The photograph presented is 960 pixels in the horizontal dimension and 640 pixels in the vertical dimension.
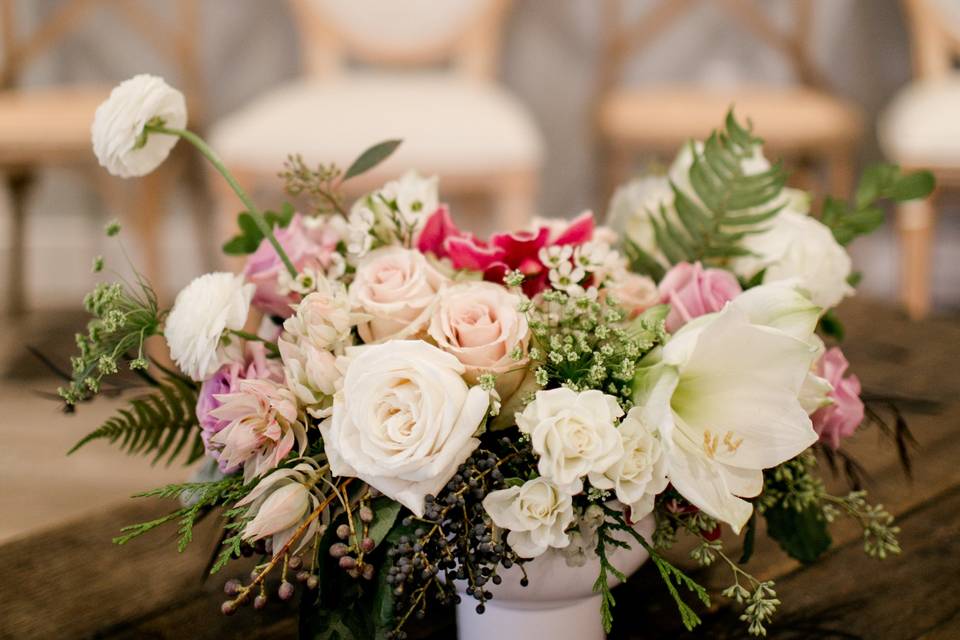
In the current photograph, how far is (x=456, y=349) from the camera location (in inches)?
22.4

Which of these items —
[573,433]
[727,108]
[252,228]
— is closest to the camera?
[573,433]

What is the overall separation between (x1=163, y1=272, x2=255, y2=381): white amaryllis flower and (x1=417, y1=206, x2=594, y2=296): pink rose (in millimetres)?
131

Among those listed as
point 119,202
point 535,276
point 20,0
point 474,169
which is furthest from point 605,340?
point 20,0

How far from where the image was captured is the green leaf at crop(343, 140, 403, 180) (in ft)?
2.23

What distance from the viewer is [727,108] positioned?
72.1 inches

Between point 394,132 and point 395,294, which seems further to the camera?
point 394,132

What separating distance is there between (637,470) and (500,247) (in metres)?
0.19

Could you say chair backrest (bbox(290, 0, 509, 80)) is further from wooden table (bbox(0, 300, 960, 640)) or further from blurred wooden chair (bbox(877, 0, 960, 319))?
wooden table (bbox(0, 300, 960, 640))

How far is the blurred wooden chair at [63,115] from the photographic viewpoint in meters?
2.03

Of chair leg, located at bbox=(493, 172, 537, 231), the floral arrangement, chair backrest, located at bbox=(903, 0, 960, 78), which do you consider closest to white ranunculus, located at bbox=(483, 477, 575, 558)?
the floral arrangement

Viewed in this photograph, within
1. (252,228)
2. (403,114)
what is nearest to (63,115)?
(403,114)

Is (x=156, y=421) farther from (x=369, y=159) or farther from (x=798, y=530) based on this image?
(x=798, y=530)

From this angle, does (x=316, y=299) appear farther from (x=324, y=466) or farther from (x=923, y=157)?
(x=923, y=157)

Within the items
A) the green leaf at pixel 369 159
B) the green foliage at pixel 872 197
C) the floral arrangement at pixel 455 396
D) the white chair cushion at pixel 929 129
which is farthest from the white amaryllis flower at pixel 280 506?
the white chair cushion at pixel 929 129
